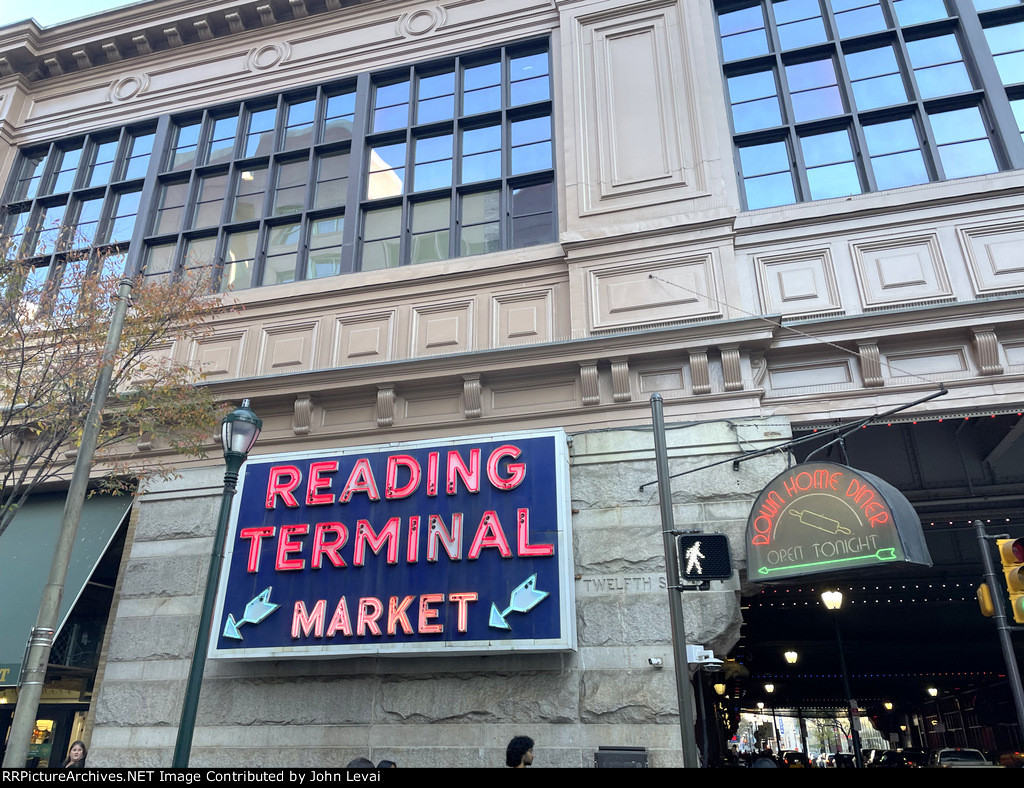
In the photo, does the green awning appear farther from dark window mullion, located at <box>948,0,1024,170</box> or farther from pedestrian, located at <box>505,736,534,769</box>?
dark window mullion, located at <box>948,0,1024,170</box>

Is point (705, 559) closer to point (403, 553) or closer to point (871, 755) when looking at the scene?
point (403, 553)

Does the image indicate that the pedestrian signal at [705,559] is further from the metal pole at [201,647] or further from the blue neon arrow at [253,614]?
the blue neon arrow at [253,614]

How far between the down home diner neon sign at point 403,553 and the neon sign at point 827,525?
8.68 ft

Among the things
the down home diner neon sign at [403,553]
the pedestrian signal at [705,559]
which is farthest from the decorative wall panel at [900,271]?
the pedestrian signal at [705,559]

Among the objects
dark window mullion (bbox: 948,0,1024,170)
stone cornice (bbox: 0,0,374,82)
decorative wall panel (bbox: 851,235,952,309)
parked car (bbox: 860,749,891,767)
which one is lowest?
parked car (bbox: 860,749,891,767)

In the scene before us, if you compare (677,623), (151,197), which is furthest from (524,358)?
(151,197)

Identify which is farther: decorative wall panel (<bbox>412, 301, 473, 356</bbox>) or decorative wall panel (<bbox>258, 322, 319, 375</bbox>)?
decorative wall panel (<bbox>258, 322, 319, 375</bbox>)

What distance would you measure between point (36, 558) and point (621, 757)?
10.6m

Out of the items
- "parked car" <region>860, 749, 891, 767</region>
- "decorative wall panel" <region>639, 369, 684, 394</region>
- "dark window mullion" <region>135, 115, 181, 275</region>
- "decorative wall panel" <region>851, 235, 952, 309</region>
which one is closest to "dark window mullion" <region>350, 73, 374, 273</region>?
"dark window mullion" <region>135, 115, 181, 275</region>

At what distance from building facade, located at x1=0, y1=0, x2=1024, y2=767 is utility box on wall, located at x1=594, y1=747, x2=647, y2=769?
425 millimetres

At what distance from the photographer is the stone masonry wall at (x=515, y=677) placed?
974 cm

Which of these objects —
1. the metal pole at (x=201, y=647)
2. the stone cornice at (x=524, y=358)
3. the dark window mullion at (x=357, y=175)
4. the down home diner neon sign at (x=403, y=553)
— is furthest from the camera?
the dark window mullion at (x=357, y=175)

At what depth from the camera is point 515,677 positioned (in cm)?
1016

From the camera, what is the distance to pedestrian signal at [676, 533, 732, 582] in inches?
302
